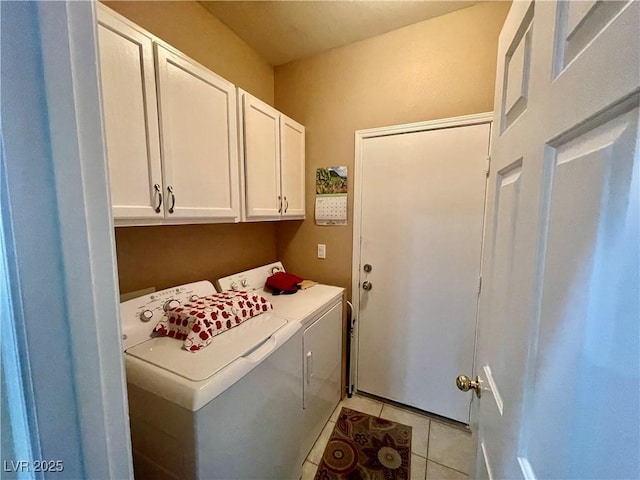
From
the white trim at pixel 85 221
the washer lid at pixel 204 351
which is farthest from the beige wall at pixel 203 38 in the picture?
the washer lid at pixel 204 351

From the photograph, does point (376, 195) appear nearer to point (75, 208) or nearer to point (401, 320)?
point (401, 320)

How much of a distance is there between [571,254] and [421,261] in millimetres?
1515

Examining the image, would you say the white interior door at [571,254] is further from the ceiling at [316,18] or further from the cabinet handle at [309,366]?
the ceiling at [316,18]

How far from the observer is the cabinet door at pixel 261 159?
1.57 metres

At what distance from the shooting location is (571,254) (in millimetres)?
385

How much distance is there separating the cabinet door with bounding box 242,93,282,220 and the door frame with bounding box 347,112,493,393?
2.06ft

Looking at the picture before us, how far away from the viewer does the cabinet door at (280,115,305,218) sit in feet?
6.26

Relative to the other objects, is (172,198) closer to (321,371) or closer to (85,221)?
(85,221)

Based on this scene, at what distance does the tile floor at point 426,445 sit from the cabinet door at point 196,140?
1.64 meters

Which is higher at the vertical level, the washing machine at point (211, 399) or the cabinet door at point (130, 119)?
the cabinet door at point (130, 119)

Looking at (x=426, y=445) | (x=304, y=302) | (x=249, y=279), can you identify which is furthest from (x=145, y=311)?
(x=426, y=445)

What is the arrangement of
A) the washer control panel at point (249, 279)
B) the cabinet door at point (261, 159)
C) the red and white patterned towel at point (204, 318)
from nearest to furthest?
the red and white patterned towel at point (204, 318) < the cabinet door at point (261, 159) < the washer control panel at point (249, 279)

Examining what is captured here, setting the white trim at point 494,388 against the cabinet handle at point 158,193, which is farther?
the cabinet handle at point 158,193

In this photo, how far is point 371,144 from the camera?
1928mm
